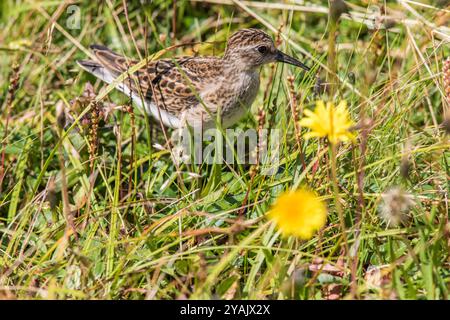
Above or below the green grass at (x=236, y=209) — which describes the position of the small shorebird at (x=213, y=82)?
above

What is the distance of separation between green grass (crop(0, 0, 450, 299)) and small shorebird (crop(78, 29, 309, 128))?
182mm

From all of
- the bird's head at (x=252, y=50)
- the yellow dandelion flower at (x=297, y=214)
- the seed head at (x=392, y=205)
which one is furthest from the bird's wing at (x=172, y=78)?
the yellow dandelion flower at (x=297, y=214)

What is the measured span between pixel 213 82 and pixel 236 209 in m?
1.71

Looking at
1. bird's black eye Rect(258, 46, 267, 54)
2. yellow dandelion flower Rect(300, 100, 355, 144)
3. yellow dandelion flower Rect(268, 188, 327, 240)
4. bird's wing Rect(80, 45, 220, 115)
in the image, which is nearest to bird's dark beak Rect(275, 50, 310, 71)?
bird's black eye Rect(258, 46, 267, 54)

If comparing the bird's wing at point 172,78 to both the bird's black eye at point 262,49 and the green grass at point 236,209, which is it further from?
the bird's black eye at point 262,49

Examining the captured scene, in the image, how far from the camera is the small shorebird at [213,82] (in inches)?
212

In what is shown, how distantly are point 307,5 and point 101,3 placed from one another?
173 cm

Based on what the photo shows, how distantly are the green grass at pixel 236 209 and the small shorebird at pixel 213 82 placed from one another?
0.60 feet

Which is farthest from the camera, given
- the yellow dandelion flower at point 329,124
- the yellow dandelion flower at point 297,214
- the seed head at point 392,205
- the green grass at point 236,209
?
the green grass at point 236,209

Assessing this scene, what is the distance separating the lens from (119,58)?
19.5 feet

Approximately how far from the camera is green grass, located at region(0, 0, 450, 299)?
3.53m

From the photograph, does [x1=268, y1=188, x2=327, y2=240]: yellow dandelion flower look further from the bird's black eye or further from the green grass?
the bird's black eye

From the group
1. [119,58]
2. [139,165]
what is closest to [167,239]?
[139,165]
